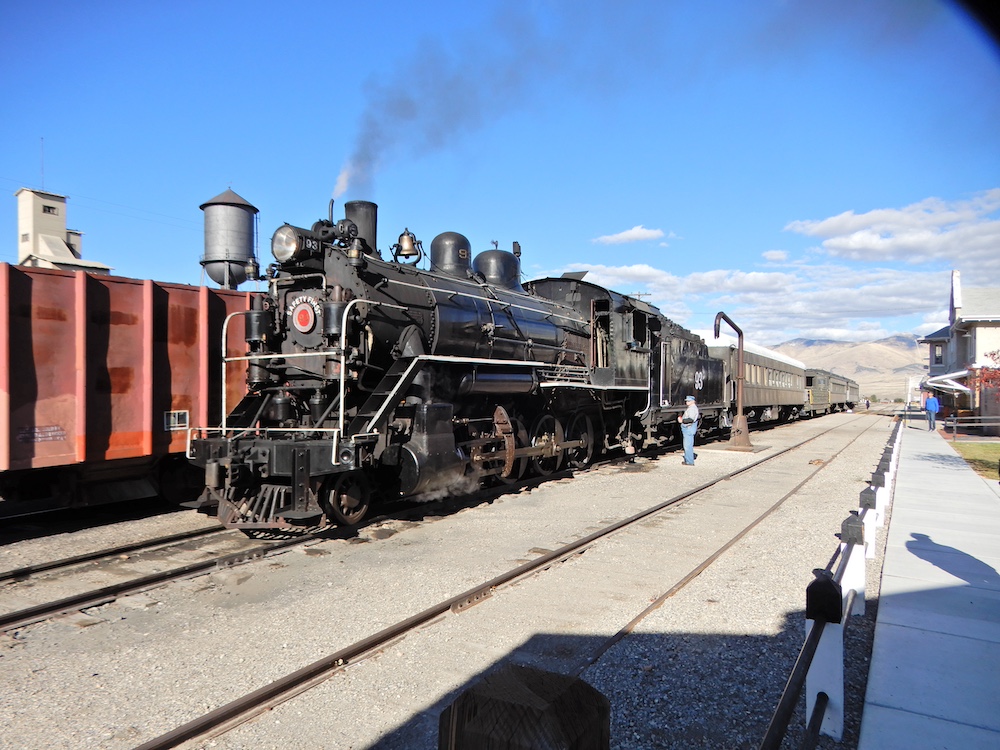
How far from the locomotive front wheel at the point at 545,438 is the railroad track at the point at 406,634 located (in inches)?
108

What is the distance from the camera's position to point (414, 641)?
4.54 meters

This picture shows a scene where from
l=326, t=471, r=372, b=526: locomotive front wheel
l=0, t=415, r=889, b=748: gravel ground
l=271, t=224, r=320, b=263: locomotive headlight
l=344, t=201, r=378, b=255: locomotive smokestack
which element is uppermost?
l=344, t=201, r=378, b=255: locomotive smokestack

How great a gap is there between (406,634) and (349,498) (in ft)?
10.1

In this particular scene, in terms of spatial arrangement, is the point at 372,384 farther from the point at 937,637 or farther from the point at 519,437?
the point at 937,637

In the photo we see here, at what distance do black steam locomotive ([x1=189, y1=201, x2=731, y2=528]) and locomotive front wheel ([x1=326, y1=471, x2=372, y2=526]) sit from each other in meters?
0.02

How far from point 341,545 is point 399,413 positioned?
166 cm

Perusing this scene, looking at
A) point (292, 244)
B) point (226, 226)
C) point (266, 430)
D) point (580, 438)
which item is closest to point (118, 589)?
point (266, 430)

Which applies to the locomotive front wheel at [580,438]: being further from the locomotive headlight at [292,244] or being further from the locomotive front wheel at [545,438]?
the locomotive headlight at [292,244]

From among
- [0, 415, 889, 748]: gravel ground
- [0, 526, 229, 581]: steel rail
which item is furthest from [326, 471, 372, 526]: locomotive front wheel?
[0, 526, 229, 581]: steel rail

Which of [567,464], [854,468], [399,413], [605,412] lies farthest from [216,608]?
[854,468]

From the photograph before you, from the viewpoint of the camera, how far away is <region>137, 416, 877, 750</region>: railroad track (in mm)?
3359

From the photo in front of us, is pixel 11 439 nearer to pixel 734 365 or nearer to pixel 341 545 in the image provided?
pixel 341 545

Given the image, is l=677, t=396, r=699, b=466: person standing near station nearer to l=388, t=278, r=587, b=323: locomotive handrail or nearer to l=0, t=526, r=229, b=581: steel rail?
l=388, t=278, r=587, b=323: locomotive handrail

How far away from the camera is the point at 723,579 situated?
19.8ft
